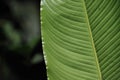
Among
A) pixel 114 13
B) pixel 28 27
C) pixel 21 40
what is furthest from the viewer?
pixel 28 27

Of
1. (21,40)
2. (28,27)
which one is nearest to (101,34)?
(21,40)

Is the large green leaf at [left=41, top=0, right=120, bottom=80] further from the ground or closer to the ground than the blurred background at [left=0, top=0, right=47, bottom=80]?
further from the ground

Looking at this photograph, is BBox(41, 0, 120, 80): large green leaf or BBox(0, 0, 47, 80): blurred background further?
BBox(0, 0, 47, 80): blurred background

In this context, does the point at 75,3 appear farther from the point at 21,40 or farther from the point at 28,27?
the point at 28,27

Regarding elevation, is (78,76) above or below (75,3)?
below

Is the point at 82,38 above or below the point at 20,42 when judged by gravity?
above
